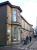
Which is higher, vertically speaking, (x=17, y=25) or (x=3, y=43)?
(x=17, y=25)

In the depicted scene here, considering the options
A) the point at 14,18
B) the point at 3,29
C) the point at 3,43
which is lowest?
the point at 3,43

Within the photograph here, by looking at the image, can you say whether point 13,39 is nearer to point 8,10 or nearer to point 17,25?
point 17,25

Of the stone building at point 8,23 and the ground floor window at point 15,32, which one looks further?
the ground floor window at point 15,32

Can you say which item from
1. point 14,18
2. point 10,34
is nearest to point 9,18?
point 14,18

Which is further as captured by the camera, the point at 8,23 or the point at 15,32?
the point at 15,32

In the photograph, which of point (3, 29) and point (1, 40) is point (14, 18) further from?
point (1, 40)

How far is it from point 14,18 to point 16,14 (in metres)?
0.60

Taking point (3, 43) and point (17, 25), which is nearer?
point (3, 43)

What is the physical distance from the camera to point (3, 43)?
67.1 feet

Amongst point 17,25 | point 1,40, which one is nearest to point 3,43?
point 1,40

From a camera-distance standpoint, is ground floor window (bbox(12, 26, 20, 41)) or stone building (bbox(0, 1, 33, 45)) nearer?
stone building (bbox(0, 1, 33, 45))

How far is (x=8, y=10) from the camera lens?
838 inches

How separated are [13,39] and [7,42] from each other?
97cm

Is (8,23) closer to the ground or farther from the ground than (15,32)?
farther from the ground
